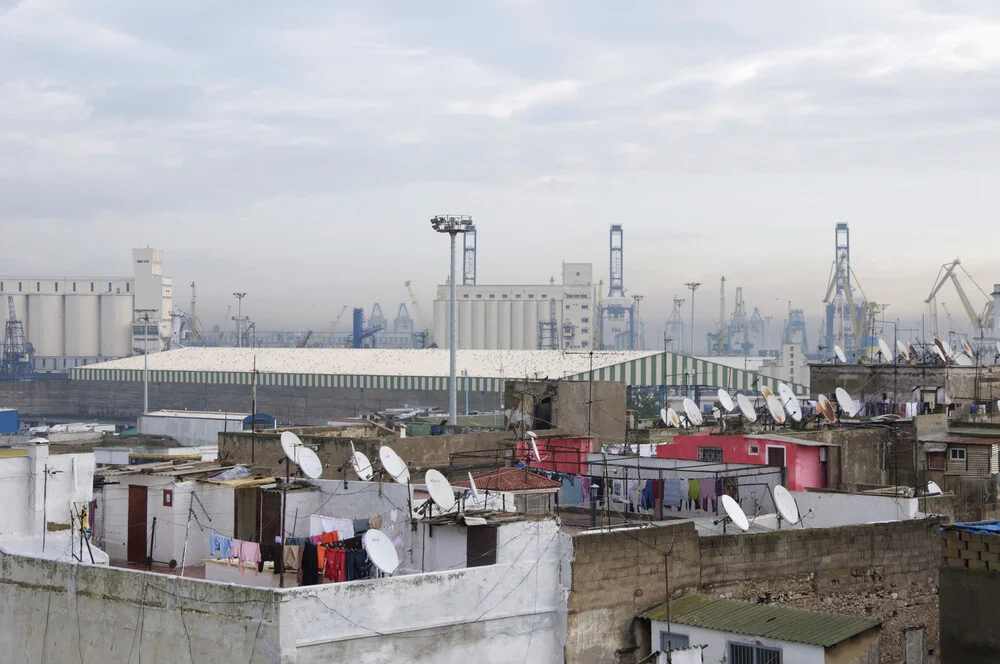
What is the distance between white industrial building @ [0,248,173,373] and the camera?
180 m

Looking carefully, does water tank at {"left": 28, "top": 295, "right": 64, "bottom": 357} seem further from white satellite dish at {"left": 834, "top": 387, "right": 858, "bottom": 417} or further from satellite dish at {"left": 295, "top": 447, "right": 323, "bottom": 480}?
satellite dish at {"left": 295, "top": 447, "right": 323, "bottom": 480}

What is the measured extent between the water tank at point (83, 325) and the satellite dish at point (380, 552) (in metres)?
178

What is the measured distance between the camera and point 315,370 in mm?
87625

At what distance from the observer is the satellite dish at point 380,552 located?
47.7ft

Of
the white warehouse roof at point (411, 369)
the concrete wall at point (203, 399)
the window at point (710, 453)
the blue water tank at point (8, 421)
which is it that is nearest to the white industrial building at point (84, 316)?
the concrete wall at point (203, 399)

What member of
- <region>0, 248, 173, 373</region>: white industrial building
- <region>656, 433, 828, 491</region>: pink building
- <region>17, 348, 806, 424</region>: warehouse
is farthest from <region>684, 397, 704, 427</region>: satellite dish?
<region>0, 248, 173, 373</region>: white industrial building

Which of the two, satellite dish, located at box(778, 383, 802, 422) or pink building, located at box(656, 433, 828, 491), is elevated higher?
satellite dish, located at box(778, 383, 802, 422)

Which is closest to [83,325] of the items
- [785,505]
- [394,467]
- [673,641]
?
[394,467]

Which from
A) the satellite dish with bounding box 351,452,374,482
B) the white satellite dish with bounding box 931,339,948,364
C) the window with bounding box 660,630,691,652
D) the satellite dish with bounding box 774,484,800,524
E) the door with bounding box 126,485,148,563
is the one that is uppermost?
the white satellite dish with bounding box 931,339,948,364

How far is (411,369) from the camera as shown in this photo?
272 ft

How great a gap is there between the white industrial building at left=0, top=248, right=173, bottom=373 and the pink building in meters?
160

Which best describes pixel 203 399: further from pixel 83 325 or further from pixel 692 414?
pixel 83 325

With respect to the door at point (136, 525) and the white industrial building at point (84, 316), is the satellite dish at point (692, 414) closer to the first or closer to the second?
the door at point (136, 525)

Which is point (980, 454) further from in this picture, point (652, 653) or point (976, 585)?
→ point (652, 653)
